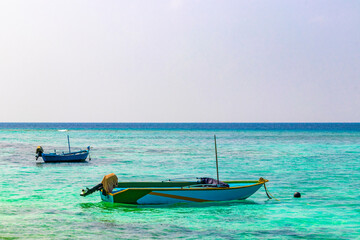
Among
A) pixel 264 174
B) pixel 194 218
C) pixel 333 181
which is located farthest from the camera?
pixel 264 174

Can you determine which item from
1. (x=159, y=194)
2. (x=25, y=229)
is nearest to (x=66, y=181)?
(x=159, y=194)

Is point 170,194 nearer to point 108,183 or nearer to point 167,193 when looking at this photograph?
point 167,193

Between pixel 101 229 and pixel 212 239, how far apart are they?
4312mm

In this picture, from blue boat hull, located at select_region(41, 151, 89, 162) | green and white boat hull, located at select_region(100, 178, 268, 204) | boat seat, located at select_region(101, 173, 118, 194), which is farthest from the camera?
blue boat hull, located at select_region(41, 151, 89, 162)

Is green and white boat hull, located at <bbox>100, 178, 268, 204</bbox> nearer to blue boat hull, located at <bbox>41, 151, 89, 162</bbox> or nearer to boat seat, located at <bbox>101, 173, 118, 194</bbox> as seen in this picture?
boat seat, located at <bbox>101, 173, 118, 194</bbox>

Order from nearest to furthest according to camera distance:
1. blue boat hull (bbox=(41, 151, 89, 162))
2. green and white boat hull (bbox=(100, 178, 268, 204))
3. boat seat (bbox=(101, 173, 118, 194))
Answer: green and white boat hull (bbox=(100, 178, 268, 204)), boat seat (bbox=(101, 173, 118, 194)), blue boat hull (bbox=(41, 151, 89, 162))

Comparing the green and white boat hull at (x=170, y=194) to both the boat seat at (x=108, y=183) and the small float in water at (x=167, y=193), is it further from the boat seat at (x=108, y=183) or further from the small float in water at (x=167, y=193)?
the boat seat at (x=108, y=183)

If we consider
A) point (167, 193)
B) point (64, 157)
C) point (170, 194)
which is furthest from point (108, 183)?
point (64, 157)

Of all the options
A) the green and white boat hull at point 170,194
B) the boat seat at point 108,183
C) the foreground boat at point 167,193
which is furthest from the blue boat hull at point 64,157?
the boat seat at point 108,183

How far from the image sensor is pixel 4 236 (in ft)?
52.6

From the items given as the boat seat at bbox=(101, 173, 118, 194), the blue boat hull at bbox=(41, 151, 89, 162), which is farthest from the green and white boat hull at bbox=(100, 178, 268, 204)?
the blue boat hull at bbox=(41, 151, 89, 162)

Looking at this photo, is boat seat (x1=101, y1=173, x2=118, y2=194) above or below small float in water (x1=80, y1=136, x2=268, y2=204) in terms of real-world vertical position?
above

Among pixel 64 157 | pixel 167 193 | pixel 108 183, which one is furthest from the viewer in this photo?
pixel 64 157

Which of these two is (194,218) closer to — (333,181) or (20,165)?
(333,181)
